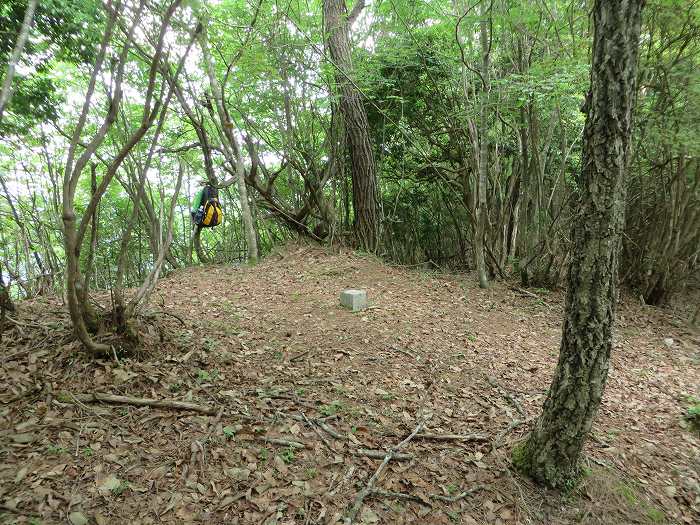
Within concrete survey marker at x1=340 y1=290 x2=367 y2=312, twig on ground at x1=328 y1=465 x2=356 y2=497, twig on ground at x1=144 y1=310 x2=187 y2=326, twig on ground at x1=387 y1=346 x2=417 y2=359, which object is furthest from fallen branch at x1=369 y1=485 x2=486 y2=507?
concrete survey marker at x1=340 y1=290 x2=367 y2=312

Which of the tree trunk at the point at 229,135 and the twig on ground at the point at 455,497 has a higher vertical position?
the tree trunk at the point at 229,135

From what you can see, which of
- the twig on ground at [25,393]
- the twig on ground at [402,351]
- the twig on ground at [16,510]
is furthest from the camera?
the twig on ground at [402,351]

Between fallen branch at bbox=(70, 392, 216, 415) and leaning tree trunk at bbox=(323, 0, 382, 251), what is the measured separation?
16.8 ft

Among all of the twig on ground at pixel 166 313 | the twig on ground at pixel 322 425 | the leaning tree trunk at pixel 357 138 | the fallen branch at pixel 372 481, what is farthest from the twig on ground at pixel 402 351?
the leaning tree trunk at pixel 357 138

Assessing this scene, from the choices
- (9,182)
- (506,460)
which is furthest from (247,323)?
(9,182)

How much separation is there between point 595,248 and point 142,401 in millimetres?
3016

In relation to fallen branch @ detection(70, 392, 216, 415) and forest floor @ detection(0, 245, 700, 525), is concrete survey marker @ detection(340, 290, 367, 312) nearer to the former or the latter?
forest floor @ detection(0, 245, 700, 525)

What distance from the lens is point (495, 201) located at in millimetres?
6988

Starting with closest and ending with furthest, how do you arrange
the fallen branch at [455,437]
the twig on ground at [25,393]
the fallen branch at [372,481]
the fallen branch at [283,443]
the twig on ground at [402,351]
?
1. the fallen branch at [372,481]
2. the twig on ground at [25,393]
3. the fallen branch at [283,443]
4. the fallen branch at [455,437]
5. the twig on ground at [402,351]

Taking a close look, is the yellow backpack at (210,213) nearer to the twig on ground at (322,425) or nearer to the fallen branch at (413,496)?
the twig on ground at (322,425)

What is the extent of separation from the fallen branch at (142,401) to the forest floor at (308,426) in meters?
0.03

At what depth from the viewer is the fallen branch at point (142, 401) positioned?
2.58 m

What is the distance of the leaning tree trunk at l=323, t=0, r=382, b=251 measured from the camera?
261 inches

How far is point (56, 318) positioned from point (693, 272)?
358 inches
